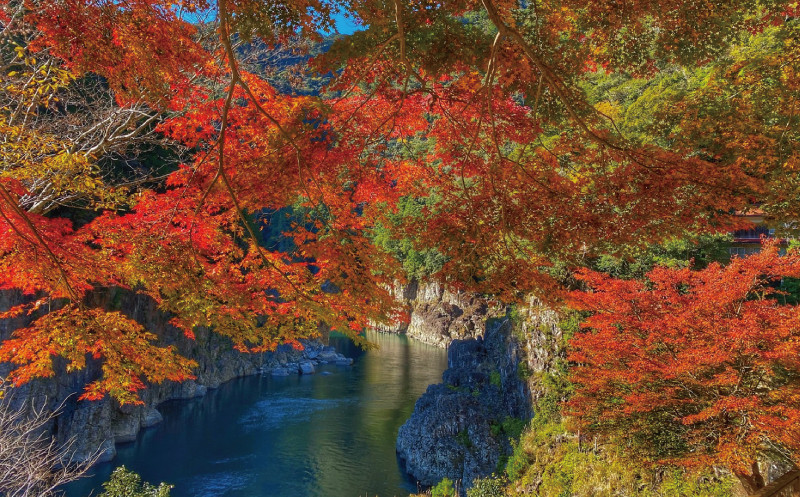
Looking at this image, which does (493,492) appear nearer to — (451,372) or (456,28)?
(451,372)

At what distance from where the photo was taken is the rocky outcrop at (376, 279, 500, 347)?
35.4 m

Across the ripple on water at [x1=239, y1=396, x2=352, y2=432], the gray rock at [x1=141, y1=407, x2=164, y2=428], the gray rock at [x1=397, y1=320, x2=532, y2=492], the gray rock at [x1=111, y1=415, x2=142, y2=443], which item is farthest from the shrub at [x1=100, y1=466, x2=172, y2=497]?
the gray rock at [x1=141, y1=407, x2=164, y2=428]

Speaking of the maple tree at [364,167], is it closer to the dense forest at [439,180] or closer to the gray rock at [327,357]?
the dense forest at [439,180]

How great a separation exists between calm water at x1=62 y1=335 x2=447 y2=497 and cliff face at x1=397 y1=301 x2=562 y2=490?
112 centimetres

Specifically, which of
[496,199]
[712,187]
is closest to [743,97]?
[712,187]

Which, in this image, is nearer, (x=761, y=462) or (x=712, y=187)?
(x=712, y=187)

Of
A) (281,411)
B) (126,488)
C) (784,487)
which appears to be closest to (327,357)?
(281,411)

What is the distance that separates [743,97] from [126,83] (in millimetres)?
7755

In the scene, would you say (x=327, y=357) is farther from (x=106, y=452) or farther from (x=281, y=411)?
(x=106, y=452)

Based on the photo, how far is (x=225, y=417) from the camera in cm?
2023

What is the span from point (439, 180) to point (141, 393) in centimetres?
1734

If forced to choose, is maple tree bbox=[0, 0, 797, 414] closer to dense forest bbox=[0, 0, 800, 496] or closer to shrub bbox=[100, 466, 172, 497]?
dense forest bbox=[0, 0, 800, 496]

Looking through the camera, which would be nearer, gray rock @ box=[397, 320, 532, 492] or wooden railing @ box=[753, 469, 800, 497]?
wooden railing @ box=[753, 469, 800, 497]

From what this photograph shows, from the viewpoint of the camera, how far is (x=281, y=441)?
17812 millimetres
